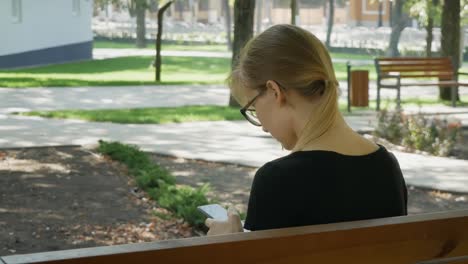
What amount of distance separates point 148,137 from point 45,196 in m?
4.43

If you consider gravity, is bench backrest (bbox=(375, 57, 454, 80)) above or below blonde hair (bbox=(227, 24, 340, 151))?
below

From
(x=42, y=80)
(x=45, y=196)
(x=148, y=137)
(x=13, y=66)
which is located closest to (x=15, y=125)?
(x=148, y=137)

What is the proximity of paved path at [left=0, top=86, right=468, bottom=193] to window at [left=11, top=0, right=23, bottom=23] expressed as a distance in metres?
13.4

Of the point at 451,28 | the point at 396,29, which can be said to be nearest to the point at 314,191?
the point at 451,28

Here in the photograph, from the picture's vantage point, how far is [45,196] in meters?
8.52

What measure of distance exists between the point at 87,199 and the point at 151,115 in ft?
24.0

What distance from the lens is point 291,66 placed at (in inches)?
104

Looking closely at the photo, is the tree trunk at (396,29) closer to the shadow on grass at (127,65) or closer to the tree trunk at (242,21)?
the shadow on grass at (127,65)

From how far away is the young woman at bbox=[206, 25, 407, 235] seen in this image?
262 centimetres

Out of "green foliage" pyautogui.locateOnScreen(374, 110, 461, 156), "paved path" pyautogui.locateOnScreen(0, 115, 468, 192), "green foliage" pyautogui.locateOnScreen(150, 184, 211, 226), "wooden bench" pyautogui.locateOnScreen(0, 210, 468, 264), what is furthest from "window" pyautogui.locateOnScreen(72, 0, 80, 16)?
"wooden bench" pyautogui.locateOnScreen(0, 210, 468, 264)

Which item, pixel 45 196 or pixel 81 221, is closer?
pixel 81 221

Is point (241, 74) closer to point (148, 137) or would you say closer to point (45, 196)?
point (45, 196)

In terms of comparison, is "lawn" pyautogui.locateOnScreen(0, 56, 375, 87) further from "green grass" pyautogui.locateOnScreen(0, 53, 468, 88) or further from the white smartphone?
the white smartphone

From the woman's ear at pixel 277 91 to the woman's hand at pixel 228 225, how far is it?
13.3 inches
